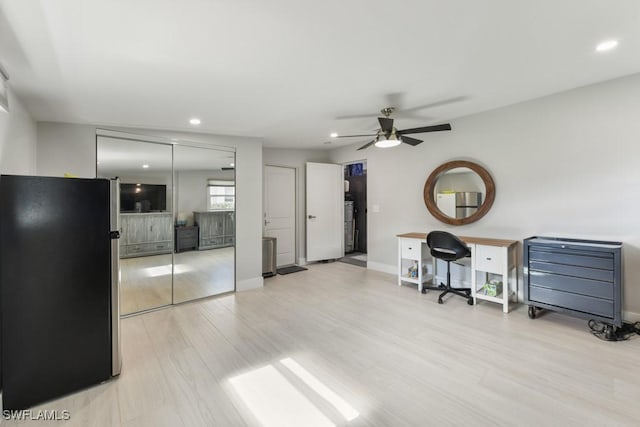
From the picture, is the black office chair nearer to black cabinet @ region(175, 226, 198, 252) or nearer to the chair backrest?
the chair backrest

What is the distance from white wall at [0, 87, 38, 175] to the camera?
2.14m

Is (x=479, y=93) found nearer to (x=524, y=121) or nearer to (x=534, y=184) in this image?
A: (x=524, y=121)

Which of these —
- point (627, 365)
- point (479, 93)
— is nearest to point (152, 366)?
point (627, 365)

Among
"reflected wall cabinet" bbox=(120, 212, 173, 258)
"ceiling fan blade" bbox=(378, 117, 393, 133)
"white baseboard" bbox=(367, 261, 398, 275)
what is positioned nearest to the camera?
"ceiling fan blade" bbox=(378, 117, 393, 133)

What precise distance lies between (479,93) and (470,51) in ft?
3.52

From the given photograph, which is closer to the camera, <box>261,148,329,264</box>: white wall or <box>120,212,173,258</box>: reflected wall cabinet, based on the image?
<box>120,212,173,258</box>: reflected wall cabinet

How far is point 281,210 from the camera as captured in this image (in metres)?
5.71

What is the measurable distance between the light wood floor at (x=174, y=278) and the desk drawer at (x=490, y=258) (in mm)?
3391

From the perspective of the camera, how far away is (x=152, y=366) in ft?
7.66

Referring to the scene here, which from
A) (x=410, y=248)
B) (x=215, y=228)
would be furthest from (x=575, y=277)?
(x=215, y=228)

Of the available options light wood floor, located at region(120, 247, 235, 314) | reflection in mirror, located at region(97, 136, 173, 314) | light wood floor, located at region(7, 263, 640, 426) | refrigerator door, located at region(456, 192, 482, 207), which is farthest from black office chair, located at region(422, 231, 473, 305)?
reflection in mirror, located at region(97, 136, 173, 314)

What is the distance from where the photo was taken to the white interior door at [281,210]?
18.2ft

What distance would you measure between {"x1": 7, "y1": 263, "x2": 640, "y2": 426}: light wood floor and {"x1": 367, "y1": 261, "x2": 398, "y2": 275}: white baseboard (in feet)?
4.93

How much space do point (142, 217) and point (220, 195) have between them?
1016 millimetres
